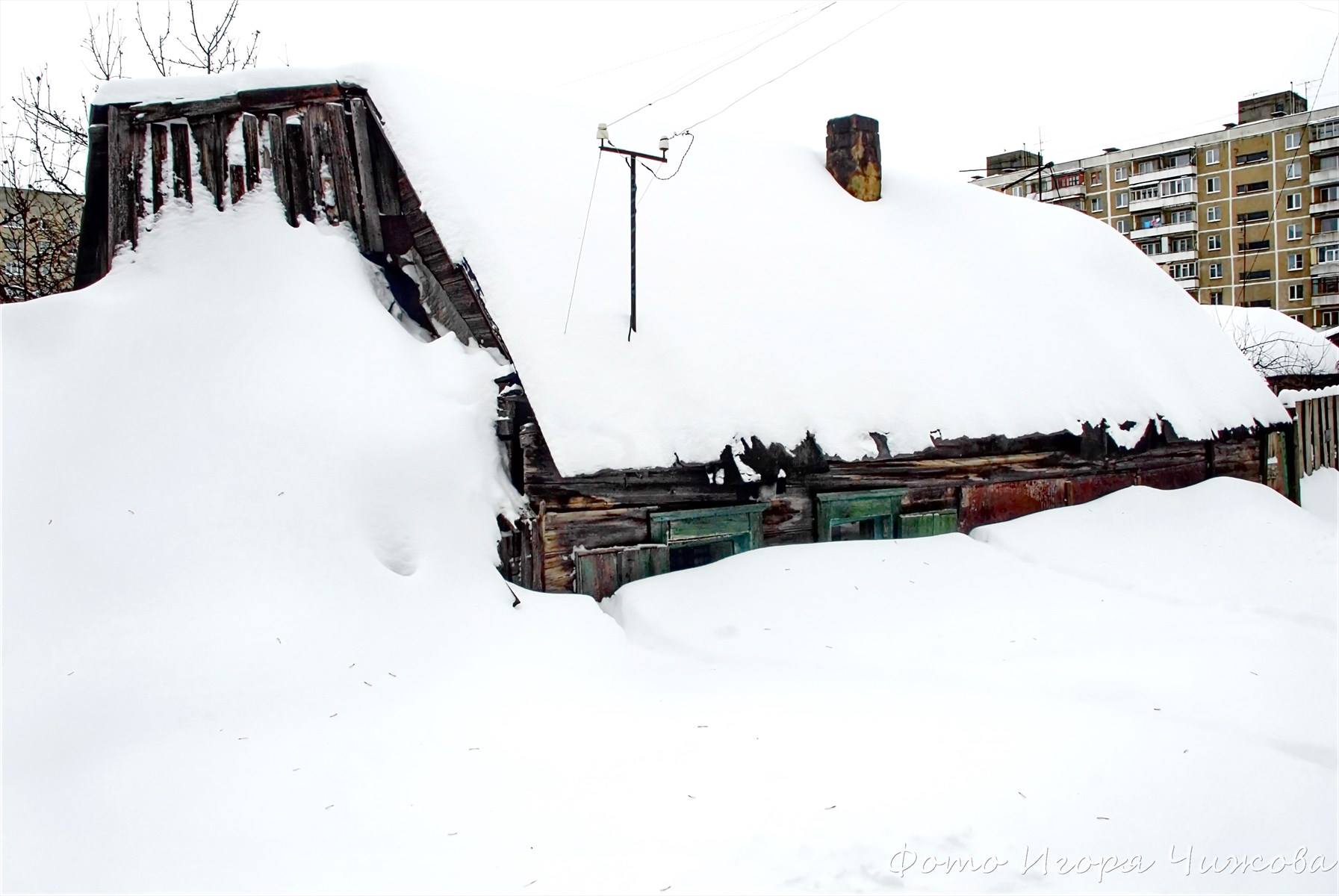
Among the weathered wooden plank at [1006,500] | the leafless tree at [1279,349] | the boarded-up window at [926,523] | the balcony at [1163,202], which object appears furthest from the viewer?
the balcony at [1163,202]

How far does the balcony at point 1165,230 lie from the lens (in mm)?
45094

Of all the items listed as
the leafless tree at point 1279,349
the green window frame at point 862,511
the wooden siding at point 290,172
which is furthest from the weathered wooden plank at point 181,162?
the leafless tree at point 1279,349

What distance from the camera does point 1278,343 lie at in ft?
63.9

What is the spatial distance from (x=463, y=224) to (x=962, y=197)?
331 inches

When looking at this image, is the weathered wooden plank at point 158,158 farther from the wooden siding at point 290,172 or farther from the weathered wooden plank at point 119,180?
the weathered wooden plank at point 119,180

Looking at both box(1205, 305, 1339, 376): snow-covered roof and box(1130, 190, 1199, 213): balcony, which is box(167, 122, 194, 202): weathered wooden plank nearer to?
box(1205, 305, 1339, 376): snow-covered roof

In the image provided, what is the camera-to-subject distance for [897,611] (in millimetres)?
5820

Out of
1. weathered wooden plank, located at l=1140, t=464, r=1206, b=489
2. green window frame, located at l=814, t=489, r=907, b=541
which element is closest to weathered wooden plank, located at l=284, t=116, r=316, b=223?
green window frame, located at l=814, t=489, r=907, b=541

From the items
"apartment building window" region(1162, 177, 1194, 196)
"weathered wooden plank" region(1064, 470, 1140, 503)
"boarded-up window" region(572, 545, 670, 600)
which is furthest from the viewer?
"apartment building window" region(1162, 177, 1194, 196)

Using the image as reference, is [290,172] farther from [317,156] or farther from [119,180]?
[119,180]

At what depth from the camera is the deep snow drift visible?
10.7 feet

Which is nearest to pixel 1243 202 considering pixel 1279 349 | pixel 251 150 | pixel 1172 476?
pixel 1279 349

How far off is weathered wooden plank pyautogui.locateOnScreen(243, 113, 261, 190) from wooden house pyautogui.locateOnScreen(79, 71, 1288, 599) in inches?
0.7

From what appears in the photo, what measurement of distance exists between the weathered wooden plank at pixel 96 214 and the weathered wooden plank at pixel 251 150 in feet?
3.83
